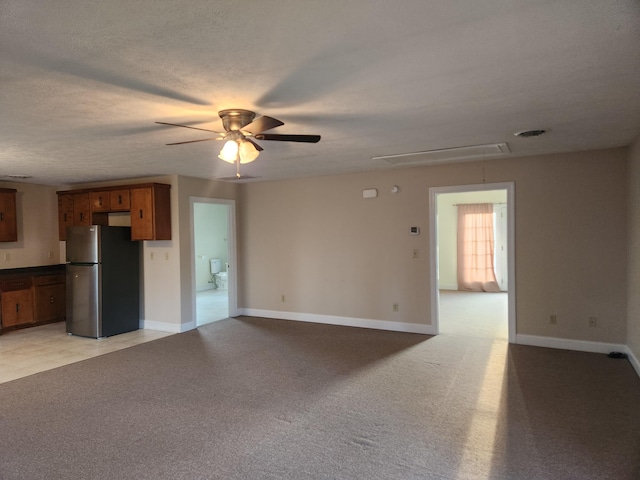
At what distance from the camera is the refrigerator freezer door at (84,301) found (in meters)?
5.52

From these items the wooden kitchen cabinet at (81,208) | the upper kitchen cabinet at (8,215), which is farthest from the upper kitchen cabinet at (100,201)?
the upper kitchen cabinet at (8,215)

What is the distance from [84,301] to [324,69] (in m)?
5.15

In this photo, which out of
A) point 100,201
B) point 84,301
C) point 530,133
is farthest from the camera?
point 100,201

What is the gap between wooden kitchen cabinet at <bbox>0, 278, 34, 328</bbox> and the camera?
592 centimetres

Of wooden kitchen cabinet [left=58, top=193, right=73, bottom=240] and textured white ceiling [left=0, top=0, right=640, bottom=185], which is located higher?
textured white ceiling [left=0, top=0, right=640, bottom=185]

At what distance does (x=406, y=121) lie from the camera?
10.2 ft

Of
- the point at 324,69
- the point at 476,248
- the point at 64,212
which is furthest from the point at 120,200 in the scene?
the point at 476,248

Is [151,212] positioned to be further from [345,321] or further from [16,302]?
[345,321]

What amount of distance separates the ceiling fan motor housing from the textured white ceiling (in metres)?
0.06

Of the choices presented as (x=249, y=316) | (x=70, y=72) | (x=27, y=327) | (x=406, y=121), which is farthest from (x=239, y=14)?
(x=27, y=327)

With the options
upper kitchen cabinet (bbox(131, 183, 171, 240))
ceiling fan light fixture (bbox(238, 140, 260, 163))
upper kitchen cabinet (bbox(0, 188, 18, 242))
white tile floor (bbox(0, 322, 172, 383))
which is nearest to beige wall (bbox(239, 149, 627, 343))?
upper kitchen cabinet (bbox(131, 183, 171, 240))

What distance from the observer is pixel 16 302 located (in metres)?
6.06

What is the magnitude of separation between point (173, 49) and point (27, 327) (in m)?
6.30

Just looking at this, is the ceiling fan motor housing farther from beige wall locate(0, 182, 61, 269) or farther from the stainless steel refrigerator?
beige wall locate(0, 182, 61, 269)
